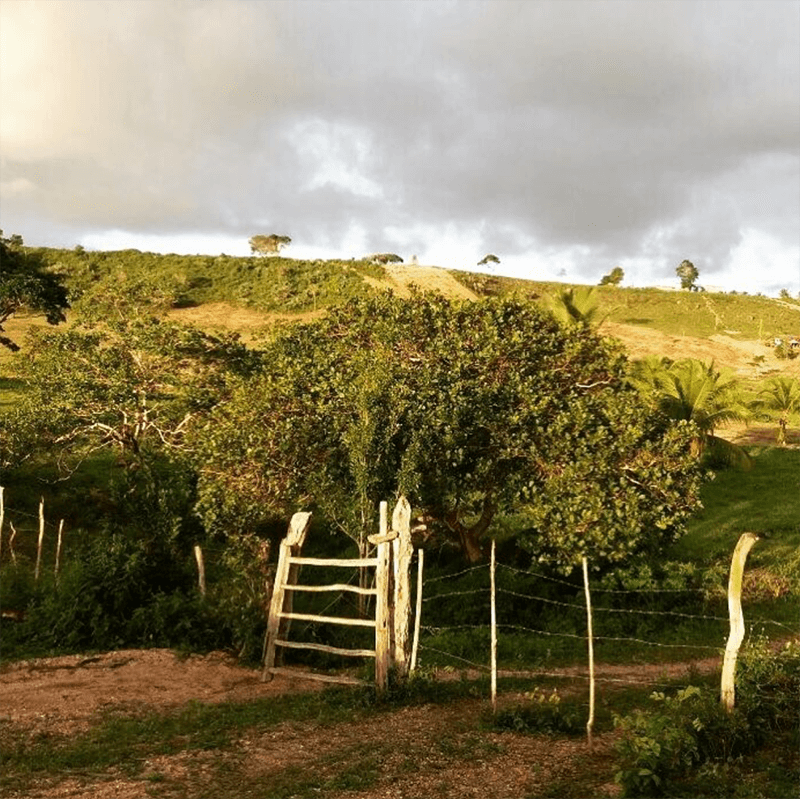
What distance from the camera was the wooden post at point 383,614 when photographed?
10.2 meters

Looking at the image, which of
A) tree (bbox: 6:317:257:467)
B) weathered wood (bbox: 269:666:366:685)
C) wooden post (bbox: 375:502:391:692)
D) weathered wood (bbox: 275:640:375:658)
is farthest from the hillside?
wooden post (bbox: 375:502:391:692)

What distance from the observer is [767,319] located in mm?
73250

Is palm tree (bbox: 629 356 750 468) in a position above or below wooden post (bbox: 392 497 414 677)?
above

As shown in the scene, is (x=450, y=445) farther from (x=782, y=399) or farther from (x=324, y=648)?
(x=782, y=399)

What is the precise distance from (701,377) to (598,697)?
1769cm

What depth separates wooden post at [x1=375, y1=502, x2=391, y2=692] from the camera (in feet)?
33.6

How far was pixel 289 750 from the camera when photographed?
8.30 metres

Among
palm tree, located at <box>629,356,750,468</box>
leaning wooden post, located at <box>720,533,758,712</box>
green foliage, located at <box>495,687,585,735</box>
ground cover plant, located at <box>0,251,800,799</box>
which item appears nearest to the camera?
ground cover plant, located at <box>0,251,800,799</box>

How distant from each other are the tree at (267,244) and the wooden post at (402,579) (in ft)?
260

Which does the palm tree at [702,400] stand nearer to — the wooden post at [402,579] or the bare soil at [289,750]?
the bare soil at [289,750]

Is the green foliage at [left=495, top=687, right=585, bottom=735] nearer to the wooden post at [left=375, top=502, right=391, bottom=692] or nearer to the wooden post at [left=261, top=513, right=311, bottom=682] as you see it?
the wooden post at [left=375, top=502, right=391, bottom=692]

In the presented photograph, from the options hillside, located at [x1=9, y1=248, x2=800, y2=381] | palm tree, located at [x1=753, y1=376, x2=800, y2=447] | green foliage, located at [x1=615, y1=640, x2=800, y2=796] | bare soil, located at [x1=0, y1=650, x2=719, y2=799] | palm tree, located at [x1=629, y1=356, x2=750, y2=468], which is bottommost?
bare soil, located at [x1=0, y1=650, x2=719, y2=799]

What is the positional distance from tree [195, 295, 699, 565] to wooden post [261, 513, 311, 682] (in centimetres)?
206

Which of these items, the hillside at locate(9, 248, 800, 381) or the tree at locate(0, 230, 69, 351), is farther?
the hillside at locate(9, 248, 800, 381)
